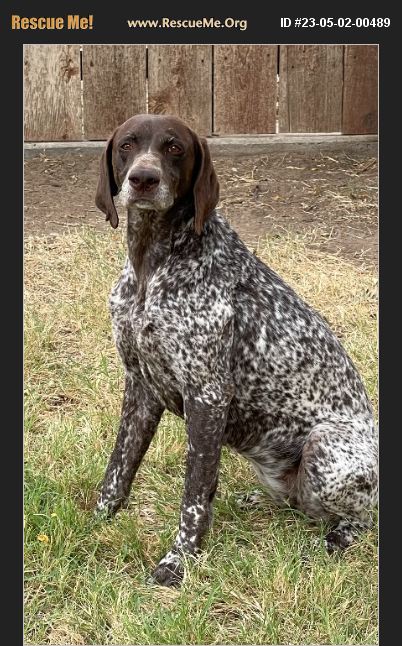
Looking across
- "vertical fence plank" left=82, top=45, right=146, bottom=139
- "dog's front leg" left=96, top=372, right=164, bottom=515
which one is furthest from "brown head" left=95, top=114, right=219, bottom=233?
"vertical fence plank" left=82, top=45, right=146, bottom=139

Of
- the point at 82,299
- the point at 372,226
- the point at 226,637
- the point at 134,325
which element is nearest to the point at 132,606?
the point at 226,637

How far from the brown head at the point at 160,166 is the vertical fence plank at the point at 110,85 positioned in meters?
4.02

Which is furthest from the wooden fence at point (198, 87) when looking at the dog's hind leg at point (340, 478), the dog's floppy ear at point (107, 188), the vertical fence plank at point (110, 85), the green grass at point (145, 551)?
the dog's hind leg at point (340, 478)

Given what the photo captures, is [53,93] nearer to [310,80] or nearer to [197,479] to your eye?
[310,80]

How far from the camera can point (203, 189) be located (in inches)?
151

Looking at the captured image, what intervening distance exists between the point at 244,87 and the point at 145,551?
14.7 feet

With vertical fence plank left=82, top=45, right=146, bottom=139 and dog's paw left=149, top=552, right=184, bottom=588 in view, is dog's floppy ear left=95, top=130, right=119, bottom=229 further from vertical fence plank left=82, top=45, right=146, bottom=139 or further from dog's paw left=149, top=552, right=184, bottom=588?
vertical fence plank left=82, top=45, right=146, bottom=139

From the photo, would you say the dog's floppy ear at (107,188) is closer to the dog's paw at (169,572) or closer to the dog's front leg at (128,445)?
the dog's front leg at (128,445)

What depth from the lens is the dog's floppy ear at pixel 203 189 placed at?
3.84m

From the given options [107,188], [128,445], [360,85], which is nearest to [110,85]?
[360,85]

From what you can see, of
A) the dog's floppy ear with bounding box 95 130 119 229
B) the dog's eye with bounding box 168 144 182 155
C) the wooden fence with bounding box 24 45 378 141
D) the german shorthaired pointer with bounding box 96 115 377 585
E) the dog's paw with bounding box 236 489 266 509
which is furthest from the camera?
the wooden fence with bounding box 24 45 378 141

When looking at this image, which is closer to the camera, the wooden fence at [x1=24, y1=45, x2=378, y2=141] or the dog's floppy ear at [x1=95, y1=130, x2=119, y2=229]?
the dog's floppy ear at [x1=95, y1=130, x2=119, y2=229]

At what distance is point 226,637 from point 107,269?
370 cm

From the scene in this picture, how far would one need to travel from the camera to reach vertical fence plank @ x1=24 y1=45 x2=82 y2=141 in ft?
25.4
